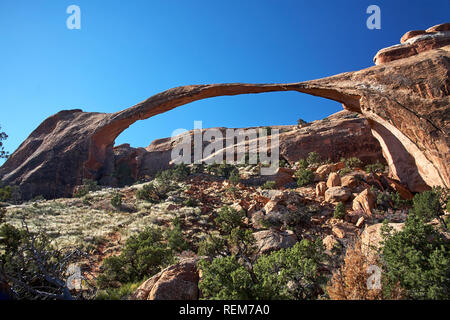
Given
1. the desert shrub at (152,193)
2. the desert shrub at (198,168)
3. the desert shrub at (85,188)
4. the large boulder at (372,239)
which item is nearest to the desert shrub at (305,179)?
the large boulder at (372,239)

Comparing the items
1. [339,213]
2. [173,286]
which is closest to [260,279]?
[173,286]

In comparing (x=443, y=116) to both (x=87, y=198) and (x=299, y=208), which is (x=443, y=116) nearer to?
(x=299, y=208)

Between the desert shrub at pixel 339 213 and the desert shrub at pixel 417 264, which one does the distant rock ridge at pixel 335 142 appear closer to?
the desert shrub at pixel 339 213

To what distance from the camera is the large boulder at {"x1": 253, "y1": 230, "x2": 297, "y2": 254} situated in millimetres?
7169

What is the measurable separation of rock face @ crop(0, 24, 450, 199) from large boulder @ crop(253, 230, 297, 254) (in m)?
5.25

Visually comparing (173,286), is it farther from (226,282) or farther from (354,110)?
(354,110)

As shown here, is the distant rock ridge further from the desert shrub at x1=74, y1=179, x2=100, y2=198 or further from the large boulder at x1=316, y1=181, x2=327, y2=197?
the desert shrub at x1=74, y1=179, x2=100, y2=198

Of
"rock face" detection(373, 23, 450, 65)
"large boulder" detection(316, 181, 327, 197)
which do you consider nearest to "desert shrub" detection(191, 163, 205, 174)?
"large boulder" detection(316, 181, 327, 197)

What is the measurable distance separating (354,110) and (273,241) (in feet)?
26.6

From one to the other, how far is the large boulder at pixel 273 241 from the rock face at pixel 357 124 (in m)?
5.25

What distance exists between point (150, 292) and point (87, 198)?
14.7m

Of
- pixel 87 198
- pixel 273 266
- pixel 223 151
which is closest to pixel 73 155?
pixel 87 198

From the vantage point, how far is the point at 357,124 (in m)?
Result: 21.6

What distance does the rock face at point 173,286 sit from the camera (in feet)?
13.1
